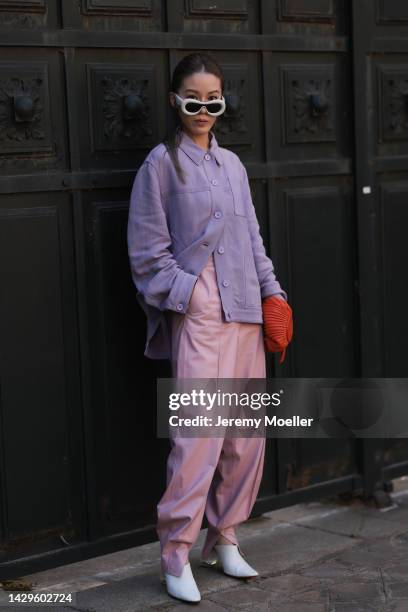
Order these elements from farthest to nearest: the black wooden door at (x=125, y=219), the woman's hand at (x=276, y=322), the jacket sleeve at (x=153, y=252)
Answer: the woman's hand at (x=276, y=322)
the black wooden door at (x=125, y=219)
the jacket sleeve at (x=153, y=252)

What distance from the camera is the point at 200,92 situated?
4.50 m

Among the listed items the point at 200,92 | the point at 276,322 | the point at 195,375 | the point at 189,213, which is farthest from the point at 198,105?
the point at 195,375

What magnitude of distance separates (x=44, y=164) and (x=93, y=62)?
448 mm

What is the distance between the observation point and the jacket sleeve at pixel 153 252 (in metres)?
4.41

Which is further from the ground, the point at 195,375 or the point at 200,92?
the point at 200,92

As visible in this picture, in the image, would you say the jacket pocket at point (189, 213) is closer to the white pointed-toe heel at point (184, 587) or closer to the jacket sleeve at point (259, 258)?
the jacket sleeve at point (259, 258)

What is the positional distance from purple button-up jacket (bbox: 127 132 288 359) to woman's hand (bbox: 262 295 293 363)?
47mm

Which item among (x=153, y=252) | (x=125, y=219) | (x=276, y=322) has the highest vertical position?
(x=125, y=219)

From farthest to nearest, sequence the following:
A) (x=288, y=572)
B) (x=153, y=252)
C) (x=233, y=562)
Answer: (x=288, y=572), (x=233, y=562), (x=153, y=252)

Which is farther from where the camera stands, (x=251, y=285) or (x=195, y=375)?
(x=251, y=285)

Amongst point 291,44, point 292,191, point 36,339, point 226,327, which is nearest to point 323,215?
point 292,191

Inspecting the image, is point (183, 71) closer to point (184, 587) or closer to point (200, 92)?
point (200, 92)

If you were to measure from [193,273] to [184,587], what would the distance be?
1.14 meters

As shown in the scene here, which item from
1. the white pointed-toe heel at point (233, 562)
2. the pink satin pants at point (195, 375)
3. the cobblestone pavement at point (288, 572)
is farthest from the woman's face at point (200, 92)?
the cobblestone pavement at point (288, 572)
